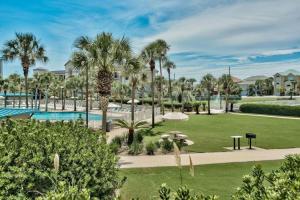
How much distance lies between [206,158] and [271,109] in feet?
139

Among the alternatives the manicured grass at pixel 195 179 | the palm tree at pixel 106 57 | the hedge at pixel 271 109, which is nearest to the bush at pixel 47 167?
the manicured grass at pixel 195 179

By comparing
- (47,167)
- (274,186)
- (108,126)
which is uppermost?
(274,186)

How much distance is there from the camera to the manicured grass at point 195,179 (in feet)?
46.4

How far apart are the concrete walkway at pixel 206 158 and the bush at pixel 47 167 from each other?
1042cm

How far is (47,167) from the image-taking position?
791cm

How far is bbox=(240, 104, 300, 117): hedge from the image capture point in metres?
55.6

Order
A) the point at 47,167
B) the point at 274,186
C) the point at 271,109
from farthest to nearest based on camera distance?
the point at 271,109 → the point at 47,167 → the point at 274,186

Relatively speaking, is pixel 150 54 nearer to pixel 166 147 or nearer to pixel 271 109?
pixel 166 147

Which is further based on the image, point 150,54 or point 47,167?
point 150,54

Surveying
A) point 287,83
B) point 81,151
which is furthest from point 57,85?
point 287,83

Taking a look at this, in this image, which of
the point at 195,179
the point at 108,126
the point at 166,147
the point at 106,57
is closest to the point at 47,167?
the point at 195,179

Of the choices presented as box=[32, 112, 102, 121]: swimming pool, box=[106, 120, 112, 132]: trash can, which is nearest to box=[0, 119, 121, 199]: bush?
box=[106, 120, 112, 132]: trash can

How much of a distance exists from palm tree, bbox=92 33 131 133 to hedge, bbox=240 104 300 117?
40.1 m

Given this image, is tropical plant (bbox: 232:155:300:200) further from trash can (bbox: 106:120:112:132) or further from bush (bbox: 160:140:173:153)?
trash can (bbox: 106:120:112:132)
